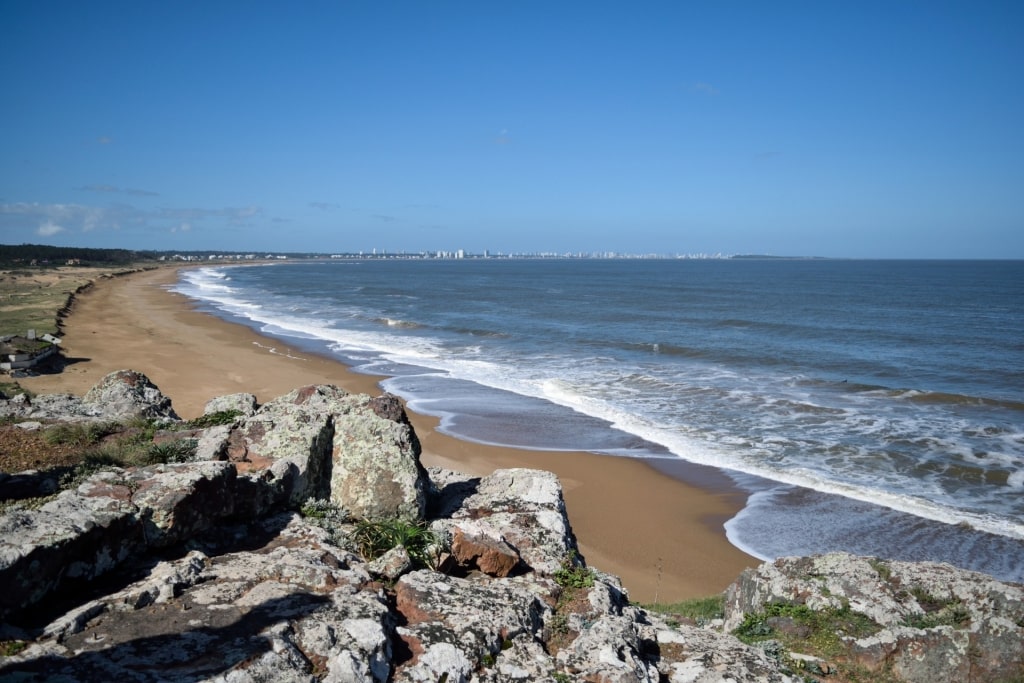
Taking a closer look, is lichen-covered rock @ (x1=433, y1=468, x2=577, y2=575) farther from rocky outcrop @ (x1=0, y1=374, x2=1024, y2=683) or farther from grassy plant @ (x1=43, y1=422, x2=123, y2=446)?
grassy plant @ (x1=43, y1=422, x2=123, y2=446)

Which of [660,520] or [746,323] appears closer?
[660,520]

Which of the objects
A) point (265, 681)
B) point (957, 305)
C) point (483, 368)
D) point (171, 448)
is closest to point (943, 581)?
point (265, 681)

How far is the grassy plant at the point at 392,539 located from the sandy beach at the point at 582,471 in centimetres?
582

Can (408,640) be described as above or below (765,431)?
above

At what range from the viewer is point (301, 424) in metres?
7.23

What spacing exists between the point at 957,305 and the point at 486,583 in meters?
67.8

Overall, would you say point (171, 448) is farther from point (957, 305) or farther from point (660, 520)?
point (957, 305)

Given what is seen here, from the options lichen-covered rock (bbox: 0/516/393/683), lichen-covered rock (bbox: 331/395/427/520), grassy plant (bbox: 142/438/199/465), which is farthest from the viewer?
grassy plant (bbox: 142/438/199/465)

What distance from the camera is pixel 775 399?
24.0 meters

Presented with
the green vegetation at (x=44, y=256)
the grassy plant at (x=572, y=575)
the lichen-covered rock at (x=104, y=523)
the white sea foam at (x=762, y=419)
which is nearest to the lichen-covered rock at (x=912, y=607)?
the grassy plant at (x=572, y=575)

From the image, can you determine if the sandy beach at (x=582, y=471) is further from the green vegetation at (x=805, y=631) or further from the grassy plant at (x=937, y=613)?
the grassy plant at (x=937, y=613)

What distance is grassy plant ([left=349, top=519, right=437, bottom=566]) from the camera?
5.93m

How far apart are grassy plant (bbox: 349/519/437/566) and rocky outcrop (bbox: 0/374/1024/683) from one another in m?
0.04

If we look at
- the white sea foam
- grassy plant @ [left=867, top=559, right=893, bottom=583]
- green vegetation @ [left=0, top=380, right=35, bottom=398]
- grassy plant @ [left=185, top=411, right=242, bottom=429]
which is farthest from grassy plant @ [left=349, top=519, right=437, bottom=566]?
the white sea foam
